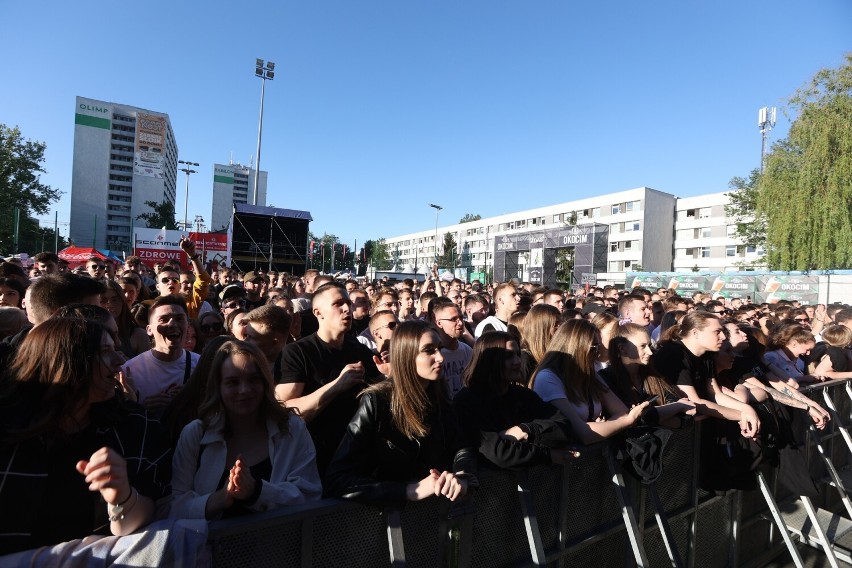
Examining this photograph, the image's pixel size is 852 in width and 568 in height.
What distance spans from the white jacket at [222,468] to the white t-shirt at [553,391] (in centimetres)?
154

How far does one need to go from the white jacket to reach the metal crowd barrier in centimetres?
7

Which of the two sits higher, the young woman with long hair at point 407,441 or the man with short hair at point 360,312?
the man with short hair at point 360,312

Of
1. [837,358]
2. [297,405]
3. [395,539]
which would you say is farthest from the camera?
[837,358]

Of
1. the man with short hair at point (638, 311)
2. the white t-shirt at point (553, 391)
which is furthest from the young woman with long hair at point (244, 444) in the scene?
the man with short hair at point (638, 311)

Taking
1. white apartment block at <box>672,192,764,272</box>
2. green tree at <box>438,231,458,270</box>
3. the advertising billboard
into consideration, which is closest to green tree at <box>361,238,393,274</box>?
green tree at <box>438,231,458,270</box>

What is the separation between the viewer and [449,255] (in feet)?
263

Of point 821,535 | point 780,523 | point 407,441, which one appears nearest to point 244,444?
point 407,441

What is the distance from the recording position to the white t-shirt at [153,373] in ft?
9.38

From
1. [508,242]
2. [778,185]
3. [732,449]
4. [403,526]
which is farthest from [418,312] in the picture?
[508,242]

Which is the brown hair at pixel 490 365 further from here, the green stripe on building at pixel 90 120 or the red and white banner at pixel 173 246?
the green stripe on building at pixel 90 120

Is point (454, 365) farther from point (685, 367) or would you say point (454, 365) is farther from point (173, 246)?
point (173, 246)

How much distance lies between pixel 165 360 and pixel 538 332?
279 cm

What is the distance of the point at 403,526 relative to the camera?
89.1 inches

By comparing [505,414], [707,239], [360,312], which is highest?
[707,239]
